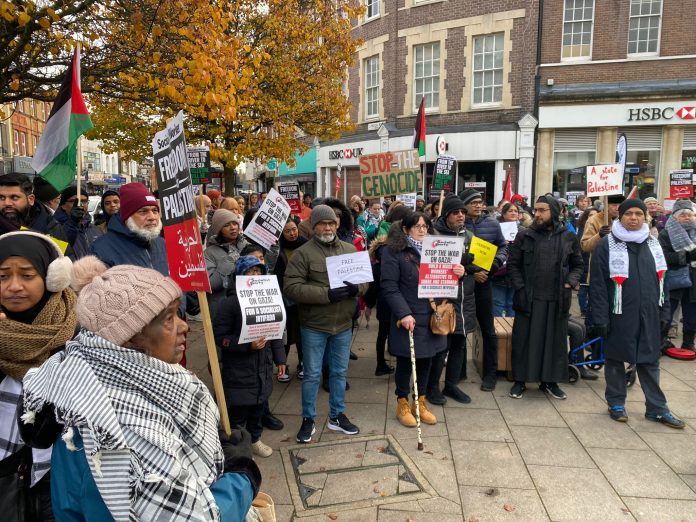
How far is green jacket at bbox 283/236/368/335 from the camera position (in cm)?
429

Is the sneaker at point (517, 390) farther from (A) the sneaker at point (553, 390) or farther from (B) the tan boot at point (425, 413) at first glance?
(B) the tan boot at point (425, 413)

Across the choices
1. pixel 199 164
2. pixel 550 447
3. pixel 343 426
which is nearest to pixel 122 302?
pixel 343 426

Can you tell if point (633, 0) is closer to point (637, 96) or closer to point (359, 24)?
point (637, 96)

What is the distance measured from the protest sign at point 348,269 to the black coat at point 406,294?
14.2 inches

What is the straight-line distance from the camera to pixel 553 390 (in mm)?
5375

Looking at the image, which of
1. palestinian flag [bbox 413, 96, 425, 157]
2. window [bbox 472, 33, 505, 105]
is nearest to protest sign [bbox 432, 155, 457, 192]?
palestinian flag [bbox 413, 96, 425, 157]

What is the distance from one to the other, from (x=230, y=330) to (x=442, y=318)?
1989mm

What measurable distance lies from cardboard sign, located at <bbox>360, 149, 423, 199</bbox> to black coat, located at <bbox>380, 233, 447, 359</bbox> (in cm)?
237

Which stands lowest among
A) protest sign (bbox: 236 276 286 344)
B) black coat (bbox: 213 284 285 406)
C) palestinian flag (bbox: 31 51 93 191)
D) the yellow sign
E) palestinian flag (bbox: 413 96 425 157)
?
black coat (bbox: 213 284 285 406)

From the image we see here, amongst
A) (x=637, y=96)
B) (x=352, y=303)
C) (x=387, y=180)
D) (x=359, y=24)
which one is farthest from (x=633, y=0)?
(x=352, y=303)

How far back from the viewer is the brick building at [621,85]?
17.1 metres

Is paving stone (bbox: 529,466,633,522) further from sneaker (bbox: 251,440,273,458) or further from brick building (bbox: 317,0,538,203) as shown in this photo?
brick building (bbox: 317,0,538,203)

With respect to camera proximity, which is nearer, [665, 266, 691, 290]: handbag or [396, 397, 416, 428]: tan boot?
[396, 397, 416, 428]: tan boot

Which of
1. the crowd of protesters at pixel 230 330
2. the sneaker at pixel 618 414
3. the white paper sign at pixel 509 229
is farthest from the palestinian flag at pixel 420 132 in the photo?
the sneaker at pixel 618 414
